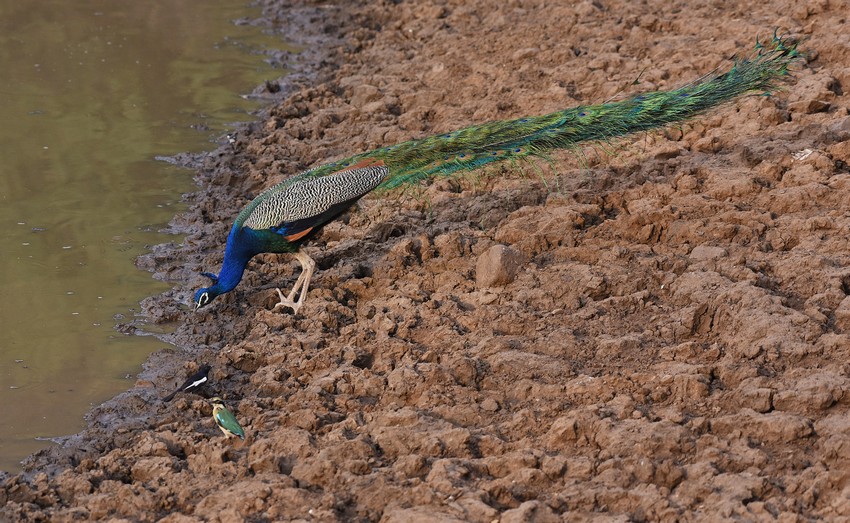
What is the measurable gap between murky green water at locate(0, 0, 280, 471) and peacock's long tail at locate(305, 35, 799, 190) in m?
2.12

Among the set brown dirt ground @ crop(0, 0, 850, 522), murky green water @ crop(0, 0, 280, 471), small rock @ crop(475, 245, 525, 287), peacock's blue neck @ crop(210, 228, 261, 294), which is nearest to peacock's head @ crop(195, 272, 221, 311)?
peacock's blue neck @ crop(210, 228, 261, 294)

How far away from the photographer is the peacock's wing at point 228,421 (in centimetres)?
607

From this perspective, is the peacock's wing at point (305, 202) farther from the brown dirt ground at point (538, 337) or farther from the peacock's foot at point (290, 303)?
the brown dirt ground at point (538, 337)

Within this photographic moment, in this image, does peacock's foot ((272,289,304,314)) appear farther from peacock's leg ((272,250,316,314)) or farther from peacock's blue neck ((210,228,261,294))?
peacock's blue neck ((210,228,261,294))

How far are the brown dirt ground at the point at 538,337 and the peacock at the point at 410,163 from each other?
0.38 meters

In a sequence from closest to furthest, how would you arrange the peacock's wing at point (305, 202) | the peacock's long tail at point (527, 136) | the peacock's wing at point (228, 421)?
the peacock's wing at point (228, 421) → the peacock's wing at point (305, 202) → the peacock's long tail at point (527, 136)

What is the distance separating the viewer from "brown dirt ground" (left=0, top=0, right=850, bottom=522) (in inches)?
209

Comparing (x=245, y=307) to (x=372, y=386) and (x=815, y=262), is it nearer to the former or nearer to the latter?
(x=372, y=386)

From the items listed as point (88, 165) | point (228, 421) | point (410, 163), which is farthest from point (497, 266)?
point (88, 165)

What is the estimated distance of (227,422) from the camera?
241 inches

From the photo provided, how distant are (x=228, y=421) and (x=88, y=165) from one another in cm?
522

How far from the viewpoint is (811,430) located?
17.5ft

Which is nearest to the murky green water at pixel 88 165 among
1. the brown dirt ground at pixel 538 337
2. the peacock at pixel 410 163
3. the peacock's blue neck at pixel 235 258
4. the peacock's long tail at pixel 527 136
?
the brown dirt ground at pixel 538 337

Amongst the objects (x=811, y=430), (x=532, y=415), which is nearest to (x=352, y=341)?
(x=532, y=415)
